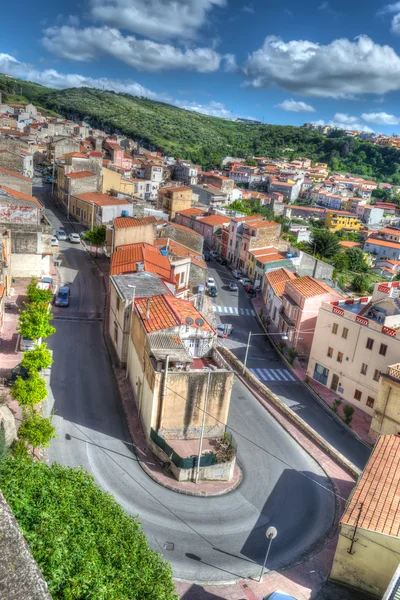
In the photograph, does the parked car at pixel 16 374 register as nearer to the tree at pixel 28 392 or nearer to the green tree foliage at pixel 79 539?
the tree at pixel 28 392

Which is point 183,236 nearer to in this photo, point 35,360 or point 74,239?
point 74,239

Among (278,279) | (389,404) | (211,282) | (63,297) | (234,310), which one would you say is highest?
(278,279)

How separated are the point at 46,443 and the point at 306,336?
91.1ft

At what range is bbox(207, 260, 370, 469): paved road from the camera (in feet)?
103

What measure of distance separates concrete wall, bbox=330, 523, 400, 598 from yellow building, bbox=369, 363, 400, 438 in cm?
1314

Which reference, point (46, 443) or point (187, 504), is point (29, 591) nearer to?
point (46, 443)

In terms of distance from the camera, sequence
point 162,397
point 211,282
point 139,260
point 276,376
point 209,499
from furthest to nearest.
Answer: point 211,282, point 139,260, point 276,376, point 162,397, point 209,499

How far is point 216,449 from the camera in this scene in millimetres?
24734

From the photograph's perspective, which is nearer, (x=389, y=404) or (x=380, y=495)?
(x=380, y=495)

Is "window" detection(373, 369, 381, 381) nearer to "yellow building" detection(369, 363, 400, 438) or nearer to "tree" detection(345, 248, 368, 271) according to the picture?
"yellow building" detection(369, 363, 400, 438)

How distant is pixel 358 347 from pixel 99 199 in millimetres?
42011

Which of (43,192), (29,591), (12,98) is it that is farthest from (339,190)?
(29,591)

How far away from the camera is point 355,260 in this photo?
299ft

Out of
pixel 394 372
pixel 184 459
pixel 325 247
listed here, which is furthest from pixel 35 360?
pixel 325 247
